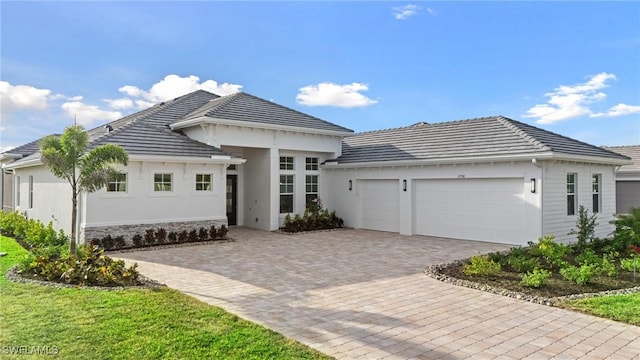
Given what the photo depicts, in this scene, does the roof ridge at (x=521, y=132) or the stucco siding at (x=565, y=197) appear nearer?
the roof ridge at (x=521, y=132)

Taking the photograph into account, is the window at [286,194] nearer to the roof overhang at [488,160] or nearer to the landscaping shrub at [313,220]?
the landscaping shrub at [313,220]

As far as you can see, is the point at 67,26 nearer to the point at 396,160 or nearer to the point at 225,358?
the point at 225,358

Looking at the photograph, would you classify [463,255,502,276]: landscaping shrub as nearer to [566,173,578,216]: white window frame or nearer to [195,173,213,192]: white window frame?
[566,173,578,216]: white window frame

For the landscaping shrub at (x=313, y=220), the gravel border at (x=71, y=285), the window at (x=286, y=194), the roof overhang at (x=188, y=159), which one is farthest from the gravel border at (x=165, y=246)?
the window at (x=286, y=194)

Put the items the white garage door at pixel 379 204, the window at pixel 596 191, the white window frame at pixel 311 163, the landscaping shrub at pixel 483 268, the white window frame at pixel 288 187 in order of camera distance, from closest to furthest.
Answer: the landscaping shrub at pixel 483 268 → the window at pixel 596 191 → the white garage door at pixel 379 204 → the white window frame at pixel 288 187 → the white window frame at pixel 311 163

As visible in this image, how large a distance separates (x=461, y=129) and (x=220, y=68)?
10.7 metres

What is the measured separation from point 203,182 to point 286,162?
14.0 feet

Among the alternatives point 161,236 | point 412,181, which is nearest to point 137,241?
point 161,236

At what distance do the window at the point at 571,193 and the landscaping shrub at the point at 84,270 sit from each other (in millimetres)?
13328

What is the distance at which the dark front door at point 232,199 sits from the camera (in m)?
18.1

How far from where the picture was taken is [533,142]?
1291 cm

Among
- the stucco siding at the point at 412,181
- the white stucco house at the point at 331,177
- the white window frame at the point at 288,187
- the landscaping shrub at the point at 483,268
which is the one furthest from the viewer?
the white window frame at the point at 288,187

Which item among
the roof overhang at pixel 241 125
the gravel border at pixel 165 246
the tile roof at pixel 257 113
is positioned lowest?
the gravel border at pixel 165 246

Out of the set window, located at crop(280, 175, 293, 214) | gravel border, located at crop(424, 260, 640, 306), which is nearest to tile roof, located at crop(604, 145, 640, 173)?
window, located at crop(280, 175, 293, 214)
